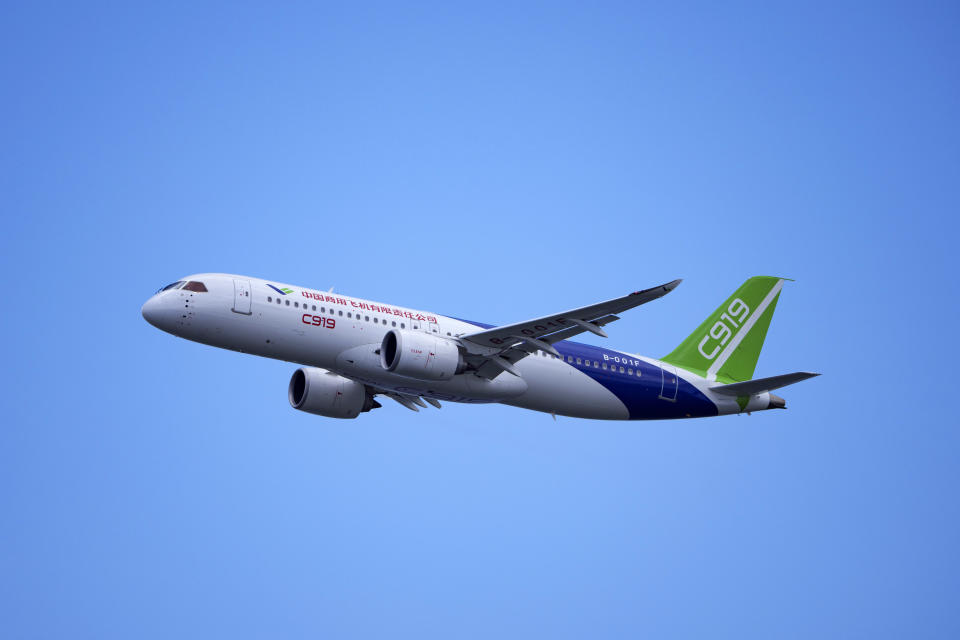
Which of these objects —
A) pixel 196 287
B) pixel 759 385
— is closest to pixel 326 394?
pixel 196 287

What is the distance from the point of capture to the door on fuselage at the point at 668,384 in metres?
42.8

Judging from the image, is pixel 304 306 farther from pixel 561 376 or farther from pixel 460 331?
pixel 561 376

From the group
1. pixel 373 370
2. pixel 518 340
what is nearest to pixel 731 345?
pixel 518 340

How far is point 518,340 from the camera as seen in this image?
37.4 m

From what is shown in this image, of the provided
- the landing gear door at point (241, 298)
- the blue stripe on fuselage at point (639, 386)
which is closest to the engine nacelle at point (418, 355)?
the landing gear door at point (241, 298)

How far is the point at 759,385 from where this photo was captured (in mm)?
41625

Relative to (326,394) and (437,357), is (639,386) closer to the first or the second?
(437,357)

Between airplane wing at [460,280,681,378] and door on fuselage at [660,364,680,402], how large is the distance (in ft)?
20.0

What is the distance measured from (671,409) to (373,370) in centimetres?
1342

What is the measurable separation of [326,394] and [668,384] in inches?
557

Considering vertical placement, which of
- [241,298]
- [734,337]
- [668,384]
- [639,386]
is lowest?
[639,386]

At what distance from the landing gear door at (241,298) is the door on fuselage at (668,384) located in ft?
56.5

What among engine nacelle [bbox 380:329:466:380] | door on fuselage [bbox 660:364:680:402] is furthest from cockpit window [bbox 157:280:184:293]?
door on fuselage [bbox 660:364:680:402]

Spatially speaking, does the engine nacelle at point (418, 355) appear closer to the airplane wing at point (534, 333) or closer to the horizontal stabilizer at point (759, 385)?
the airplane wing at point (534, 333)
